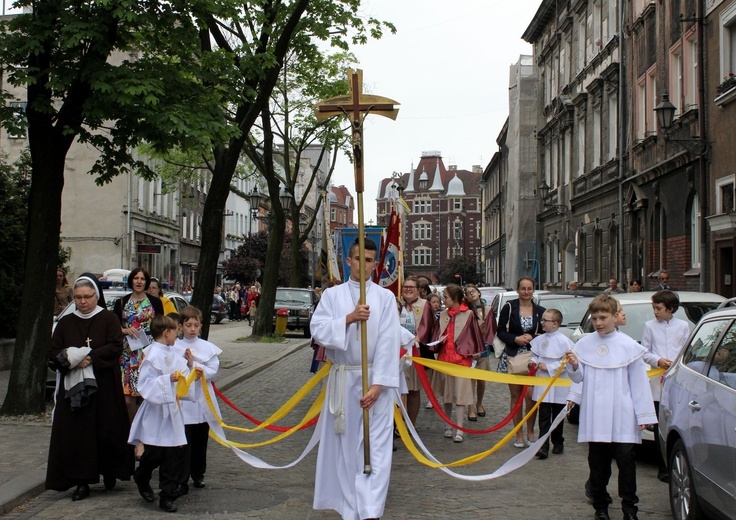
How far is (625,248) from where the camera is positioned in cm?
3047

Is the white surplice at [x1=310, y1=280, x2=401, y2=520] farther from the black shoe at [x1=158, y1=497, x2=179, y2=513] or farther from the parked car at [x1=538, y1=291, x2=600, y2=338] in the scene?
the parked car at [x1=538, y1=291, x2=600, y2=338]

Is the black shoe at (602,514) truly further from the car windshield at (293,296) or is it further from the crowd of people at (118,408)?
the car windshield at (293,296)

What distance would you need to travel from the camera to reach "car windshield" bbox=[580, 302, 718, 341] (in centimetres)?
1113

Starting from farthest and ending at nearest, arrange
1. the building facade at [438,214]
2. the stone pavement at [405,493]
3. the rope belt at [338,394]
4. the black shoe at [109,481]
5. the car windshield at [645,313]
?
the building facade at [438,214]
the car windshield at [645,313]
the black shoe at [109,481]
the stone pavement at [405,493]
the rope belt at [338,394]

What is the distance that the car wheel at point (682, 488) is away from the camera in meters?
5.94

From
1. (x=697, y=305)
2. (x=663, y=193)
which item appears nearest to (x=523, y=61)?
(x=663, y=193)

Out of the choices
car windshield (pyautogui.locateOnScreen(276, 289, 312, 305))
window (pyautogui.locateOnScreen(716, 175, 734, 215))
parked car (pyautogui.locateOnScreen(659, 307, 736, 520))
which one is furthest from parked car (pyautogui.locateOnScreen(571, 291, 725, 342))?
car windshield (pyautogui.locateOnScreen(276, 289, 312, 305))

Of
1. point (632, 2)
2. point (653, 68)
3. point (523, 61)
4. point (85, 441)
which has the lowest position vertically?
point (85, 441)

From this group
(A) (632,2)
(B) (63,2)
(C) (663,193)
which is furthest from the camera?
(A) (632,2)

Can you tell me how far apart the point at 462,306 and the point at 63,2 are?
232 inches

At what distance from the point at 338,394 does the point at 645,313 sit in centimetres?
633

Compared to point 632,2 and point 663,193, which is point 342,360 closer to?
point 663,193

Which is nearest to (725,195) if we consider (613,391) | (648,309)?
(648,309)

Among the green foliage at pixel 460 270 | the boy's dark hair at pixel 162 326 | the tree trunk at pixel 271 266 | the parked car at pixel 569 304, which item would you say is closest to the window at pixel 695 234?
the parked car at pixel 569 304
